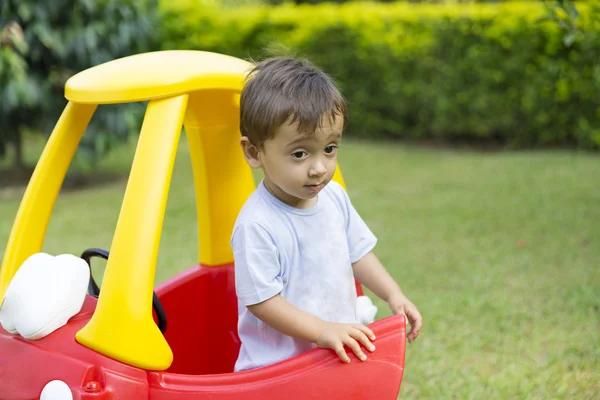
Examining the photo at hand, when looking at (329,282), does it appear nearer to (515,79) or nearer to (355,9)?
(515,79)

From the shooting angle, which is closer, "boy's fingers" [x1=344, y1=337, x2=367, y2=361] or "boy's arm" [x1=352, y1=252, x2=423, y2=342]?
"boy's fingers" [x1=344, y1=337, x2=367, y2=361]

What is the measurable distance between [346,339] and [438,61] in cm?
653

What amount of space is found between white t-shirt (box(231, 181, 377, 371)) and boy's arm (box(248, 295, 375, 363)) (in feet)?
0.09

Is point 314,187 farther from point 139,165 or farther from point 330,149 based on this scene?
point 139,165

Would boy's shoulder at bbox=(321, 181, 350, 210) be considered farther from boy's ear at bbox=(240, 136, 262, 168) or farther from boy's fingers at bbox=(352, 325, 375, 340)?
boy's fingers at bbox=(352, 325, 375, 340)

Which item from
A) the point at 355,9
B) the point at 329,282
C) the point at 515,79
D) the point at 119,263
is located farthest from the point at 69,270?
the point at 355,9

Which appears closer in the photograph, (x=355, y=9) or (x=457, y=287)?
(x=457, y=287)

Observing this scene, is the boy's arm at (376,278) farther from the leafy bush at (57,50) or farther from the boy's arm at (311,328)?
the leafy bush at (57,50)

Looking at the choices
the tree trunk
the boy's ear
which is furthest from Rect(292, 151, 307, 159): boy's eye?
the tree trunk

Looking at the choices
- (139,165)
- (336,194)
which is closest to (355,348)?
(336,194)

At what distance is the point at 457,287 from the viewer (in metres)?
3.59

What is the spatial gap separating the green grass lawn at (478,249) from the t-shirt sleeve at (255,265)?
959mm

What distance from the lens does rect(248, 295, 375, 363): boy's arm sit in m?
1.65

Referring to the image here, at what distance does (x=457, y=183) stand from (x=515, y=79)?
1.84 metres
